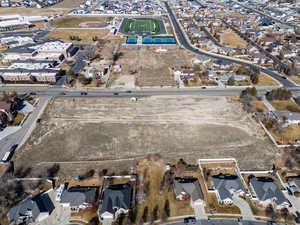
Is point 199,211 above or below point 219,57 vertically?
below

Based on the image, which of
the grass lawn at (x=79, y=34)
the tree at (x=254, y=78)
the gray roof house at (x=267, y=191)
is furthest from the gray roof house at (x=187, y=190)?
the grass lawn at (x=79, y=34)

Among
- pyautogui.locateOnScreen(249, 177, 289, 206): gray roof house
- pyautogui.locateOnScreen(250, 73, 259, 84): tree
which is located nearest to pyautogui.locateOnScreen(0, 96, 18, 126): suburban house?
pyautogui.locateOnScreen(249, 177, 289, 206): gray roof house

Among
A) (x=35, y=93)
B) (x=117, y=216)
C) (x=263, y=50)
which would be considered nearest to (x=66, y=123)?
(x=35, y=93)

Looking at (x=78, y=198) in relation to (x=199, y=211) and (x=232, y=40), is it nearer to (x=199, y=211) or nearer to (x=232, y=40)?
(x=199, y=211)

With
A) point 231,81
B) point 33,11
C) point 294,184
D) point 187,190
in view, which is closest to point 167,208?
point 187,190

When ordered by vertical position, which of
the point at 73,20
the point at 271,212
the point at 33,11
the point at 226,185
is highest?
the point at 33,11

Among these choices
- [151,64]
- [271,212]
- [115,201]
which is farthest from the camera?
[151,64]

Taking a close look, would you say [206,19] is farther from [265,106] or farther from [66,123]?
[66,123]
